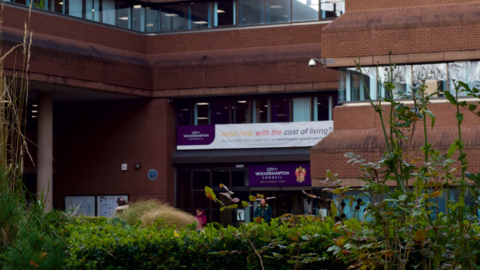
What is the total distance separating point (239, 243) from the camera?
5480 millimetres

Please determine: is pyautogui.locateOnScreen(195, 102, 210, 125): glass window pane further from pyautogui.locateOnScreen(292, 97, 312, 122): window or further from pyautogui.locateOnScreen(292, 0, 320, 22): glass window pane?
pyautogui.locateOnScreen(292, 0, 320, 22): glass window pane

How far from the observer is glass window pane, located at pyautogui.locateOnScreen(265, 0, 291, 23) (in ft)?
91.4

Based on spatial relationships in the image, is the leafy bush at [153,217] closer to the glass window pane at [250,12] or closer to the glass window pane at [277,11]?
the glass window pane at [277,11]

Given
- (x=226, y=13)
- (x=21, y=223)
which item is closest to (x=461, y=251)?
(x=21, y=223)

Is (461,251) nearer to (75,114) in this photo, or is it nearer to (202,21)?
(202,21)

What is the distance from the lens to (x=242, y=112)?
28.6m

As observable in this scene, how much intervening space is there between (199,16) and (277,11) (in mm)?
3385

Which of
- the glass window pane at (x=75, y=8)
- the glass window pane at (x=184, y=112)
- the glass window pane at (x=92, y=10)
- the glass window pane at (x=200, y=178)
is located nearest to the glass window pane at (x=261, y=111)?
the glass window pane at (x=184, y=112)

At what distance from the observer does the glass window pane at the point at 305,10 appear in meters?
27.2

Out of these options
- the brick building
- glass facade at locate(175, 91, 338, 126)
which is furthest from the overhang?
glass facade at locate(175, 91, 338, 126)

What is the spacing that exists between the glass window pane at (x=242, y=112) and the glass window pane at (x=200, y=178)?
2516mm

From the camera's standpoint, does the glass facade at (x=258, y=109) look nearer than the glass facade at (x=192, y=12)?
No

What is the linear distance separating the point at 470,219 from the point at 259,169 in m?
23.9

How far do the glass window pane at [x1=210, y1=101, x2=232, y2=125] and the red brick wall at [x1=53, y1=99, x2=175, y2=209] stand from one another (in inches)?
68.0
